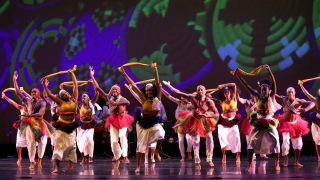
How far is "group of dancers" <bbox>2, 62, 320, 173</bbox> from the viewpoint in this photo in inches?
229

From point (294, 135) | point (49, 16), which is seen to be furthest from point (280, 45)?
point (49, 16)

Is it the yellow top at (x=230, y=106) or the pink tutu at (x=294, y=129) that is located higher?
the yellow top at (x=230, y=106)

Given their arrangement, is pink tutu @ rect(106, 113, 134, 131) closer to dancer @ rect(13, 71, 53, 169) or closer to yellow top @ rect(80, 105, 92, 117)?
yellow top @ rect(80, 105, 92, 117)

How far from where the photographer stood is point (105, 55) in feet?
35.9

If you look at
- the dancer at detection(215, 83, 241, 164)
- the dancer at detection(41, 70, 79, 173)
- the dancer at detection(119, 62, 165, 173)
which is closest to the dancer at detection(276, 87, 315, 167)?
the dancer at detection(215, 83, 241, 164)

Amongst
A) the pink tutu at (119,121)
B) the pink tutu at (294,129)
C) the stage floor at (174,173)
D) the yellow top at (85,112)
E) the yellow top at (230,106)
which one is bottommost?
the stage floor at (174,173)

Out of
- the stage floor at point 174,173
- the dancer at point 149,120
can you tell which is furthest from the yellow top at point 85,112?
the dancer at point 149,120

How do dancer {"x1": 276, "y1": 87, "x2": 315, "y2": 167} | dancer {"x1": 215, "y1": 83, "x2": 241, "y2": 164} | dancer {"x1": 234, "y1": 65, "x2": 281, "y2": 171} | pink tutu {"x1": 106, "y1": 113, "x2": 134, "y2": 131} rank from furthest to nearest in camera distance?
1. pink tutu {"x1": 106, "y1": 113, "x2": 134, "y2": 131}
2. dancer {"x1": 215, "y1": 83, "x2": 241, "y2": 164}
3. dancer {"x1": 276, "y1": 87, "x2": 315, "y2": 167}
4. dancer {"x1": 234, "y1": 65, "x2": 281, "y2": 171}

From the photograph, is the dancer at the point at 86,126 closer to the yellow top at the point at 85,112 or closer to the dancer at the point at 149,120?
the yellow top at the point at 85,112

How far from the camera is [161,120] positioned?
619 centimetres

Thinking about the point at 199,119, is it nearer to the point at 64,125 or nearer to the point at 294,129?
the point at 294,129

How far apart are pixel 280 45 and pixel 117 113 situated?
204 inches

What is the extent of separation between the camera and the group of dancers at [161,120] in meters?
5.82

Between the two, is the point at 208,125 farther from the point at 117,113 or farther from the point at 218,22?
the point at 218,22
